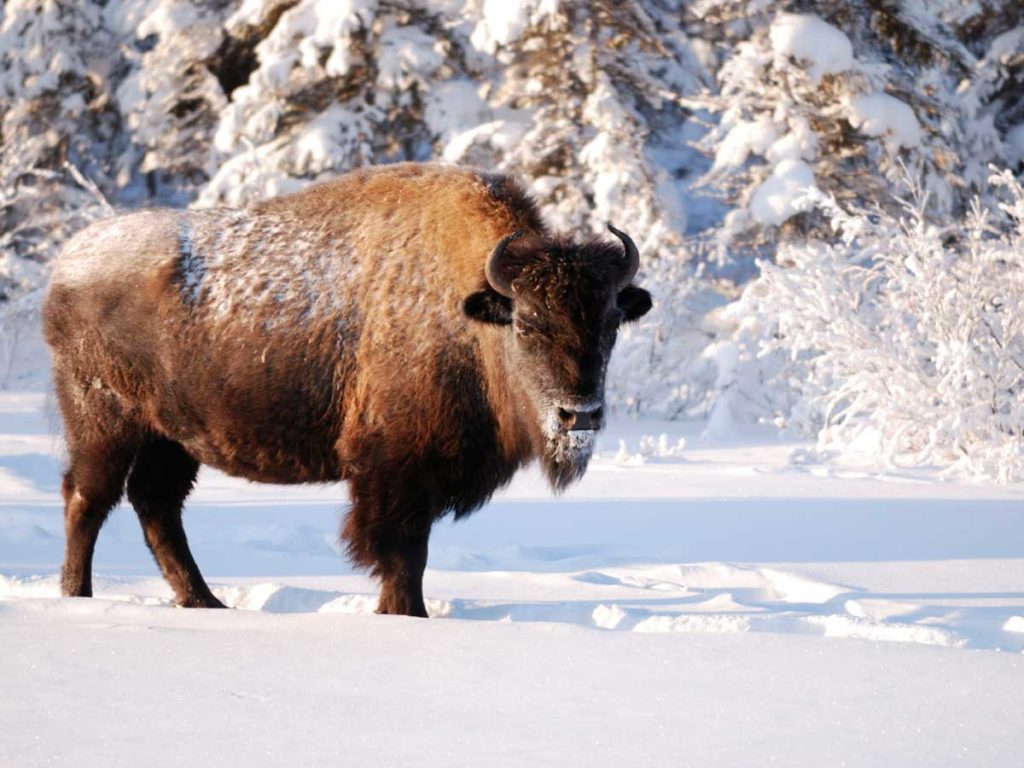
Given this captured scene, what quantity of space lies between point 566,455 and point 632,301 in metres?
0.76

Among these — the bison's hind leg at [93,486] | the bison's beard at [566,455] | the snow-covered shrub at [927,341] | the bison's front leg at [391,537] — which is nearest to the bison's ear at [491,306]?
the bison's beard at [566,455]

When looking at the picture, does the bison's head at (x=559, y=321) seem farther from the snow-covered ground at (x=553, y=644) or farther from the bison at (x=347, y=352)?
the snow-covered ground at (x=553, y=644)

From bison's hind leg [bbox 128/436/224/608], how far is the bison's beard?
1641 millimetres

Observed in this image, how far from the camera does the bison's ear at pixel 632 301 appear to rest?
575 centimetres

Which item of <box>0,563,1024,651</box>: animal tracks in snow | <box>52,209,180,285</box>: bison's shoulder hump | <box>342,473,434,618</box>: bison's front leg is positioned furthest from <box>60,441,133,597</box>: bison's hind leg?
<box>342,473,434,618</box>: bison's front leg

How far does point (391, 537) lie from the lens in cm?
552

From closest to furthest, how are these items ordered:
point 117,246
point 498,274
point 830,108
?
point 498,274
point 117,246
point 830,108

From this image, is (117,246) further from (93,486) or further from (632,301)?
(632,301)

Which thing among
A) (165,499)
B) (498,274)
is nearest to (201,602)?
(165,499)

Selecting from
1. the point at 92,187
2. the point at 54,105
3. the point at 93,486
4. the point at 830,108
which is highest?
the point at 93,486

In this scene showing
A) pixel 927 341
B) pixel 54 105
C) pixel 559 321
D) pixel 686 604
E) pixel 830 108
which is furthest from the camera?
pixel 54 105

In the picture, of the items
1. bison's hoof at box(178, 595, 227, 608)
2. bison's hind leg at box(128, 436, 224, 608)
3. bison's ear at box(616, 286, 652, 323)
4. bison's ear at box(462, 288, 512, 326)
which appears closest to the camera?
bison's ear at box(462, 288, 512, 326)

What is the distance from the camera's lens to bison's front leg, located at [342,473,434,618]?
17.9 feet

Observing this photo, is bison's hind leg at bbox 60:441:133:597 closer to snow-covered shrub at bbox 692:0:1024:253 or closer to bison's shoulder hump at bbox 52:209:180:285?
bison's shoulder hump at bbox 52:209:180:285
